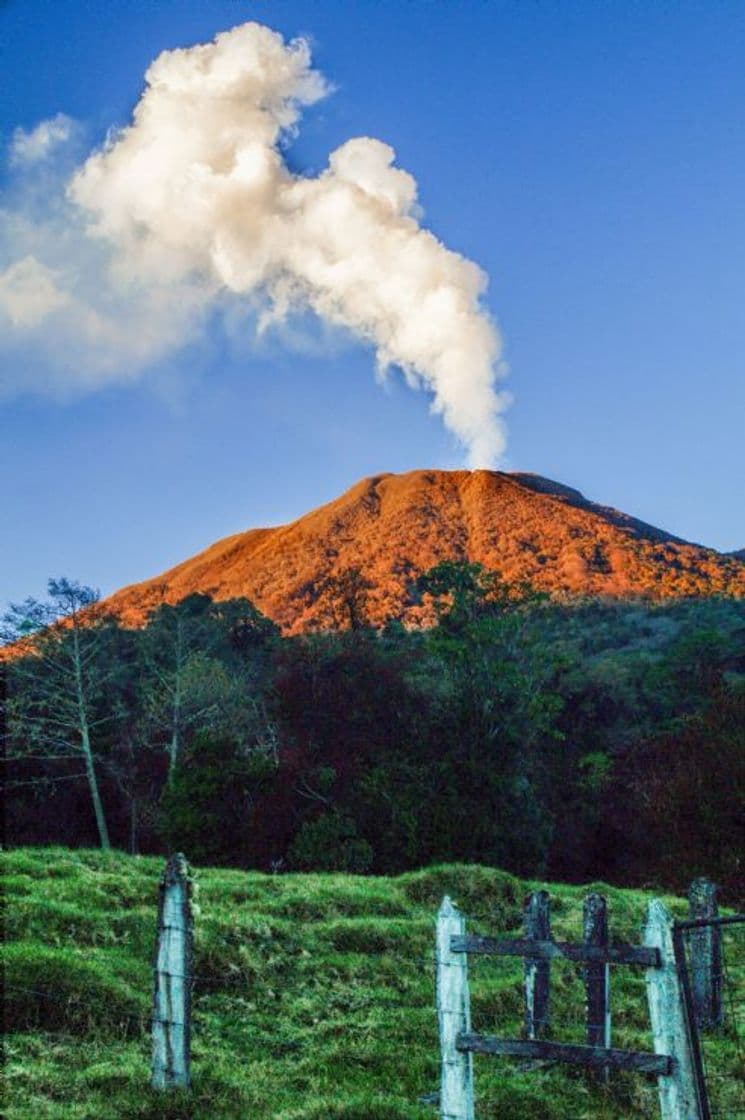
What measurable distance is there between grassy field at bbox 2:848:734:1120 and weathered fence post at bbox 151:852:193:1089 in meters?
0.22

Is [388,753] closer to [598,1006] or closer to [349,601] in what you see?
[349,601]

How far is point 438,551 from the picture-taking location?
465ft

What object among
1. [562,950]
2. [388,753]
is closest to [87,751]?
[388,753]

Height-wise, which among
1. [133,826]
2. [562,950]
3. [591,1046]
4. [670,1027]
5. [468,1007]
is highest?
[562,950]

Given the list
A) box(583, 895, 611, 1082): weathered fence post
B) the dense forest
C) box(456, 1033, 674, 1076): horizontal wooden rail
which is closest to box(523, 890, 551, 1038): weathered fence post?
box(583, 895, 611, 1082): weathered fence post

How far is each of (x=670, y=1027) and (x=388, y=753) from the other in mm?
31888

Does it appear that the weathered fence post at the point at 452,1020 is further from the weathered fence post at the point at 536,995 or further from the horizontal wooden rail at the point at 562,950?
the weathered fence post at the point at 536,995

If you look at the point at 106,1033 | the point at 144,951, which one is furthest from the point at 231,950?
the point at 106,1033

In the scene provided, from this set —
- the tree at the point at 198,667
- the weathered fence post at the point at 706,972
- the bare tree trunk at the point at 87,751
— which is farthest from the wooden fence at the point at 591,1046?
the tree at the point at 198,667

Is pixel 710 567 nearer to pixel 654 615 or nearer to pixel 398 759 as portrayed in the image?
pixel 654 615

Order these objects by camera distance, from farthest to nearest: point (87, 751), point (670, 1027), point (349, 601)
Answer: point (349, 601)
point (87, 751)
point (670, 1027)

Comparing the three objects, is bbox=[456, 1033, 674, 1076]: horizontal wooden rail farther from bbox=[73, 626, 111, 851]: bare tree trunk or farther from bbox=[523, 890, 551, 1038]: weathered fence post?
bbox=[73, 626, 111, 851]: bare tree trunk

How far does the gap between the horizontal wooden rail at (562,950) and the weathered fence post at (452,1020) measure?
10 centimetres

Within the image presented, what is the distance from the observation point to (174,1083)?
27.1ft
